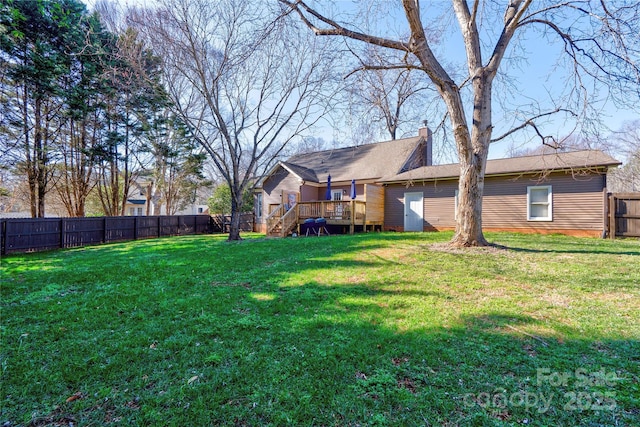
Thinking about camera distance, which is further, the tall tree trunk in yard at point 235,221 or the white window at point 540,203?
the tall tree trunk in yard at point 235,221

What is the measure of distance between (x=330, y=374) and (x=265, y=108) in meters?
12.2

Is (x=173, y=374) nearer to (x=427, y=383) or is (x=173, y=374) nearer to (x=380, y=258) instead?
(x=427, y=383)

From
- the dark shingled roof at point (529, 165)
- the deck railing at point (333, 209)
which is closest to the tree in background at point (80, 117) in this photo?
the deck railing at point (333, 209)

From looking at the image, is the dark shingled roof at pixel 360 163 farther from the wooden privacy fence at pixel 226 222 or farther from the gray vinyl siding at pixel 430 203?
the wooden privacy fence at pixel 226 222

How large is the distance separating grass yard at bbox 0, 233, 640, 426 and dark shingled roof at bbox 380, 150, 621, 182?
7.09 m

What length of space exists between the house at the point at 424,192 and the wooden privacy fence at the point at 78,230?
A: 230 inches

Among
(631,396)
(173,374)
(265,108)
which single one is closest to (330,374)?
(173,374)

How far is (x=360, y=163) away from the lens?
17.9m

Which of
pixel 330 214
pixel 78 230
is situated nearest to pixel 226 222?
pixel 78 230

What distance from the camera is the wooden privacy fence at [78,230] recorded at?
992 centimetres

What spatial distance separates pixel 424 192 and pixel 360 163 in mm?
4772

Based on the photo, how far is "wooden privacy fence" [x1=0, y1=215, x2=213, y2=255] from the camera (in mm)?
9922

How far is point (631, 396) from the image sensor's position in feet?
6.88

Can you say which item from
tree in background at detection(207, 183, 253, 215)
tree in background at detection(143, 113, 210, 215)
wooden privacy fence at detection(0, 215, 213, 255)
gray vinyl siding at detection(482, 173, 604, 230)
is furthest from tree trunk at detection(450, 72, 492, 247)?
tree in background at detection(207, 183, 253, 215)
